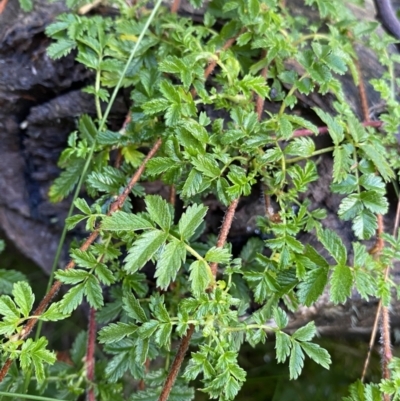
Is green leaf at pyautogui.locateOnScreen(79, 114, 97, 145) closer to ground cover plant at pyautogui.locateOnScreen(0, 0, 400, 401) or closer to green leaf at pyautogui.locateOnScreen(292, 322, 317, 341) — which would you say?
ground cover plant at pyautogui.locateOnScreen(0, 0, 400, 401)

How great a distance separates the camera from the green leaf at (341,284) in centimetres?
74

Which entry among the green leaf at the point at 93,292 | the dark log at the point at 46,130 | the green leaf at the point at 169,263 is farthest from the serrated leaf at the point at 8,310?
the dark log at the point at 46,130

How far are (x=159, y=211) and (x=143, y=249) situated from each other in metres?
0.07

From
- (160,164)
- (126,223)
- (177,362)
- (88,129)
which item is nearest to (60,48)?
(88,129)

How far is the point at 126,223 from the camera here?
2.33 ft

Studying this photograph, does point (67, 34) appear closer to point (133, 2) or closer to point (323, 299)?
point (133, 2)

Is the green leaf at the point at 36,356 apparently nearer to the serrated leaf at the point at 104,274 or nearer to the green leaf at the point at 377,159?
the serrated leaf at the point at 104,274

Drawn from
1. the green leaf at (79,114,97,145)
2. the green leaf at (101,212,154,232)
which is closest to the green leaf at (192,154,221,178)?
the green leaf at (101,212,154,232)

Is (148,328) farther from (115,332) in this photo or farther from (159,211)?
(159,211)

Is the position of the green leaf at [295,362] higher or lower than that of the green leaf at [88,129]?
lower

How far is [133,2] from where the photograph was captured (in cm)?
118

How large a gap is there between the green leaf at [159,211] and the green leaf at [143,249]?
0.02 metres

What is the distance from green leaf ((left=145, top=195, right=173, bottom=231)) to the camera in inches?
28.3

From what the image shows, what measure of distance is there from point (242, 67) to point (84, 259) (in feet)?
1.94
